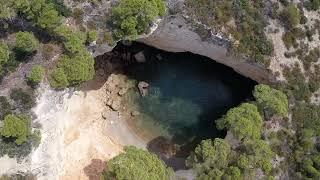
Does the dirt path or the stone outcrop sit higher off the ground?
the stone outcrop

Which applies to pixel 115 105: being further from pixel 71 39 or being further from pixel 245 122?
pixel 245 122

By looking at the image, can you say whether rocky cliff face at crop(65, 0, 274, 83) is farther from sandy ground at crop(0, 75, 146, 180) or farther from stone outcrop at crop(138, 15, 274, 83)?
sandy ground at crop(0, 75, 146, 180)

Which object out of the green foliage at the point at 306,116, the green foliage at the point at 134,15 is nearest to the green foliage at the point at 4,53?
the green foliage at the point at 134,15

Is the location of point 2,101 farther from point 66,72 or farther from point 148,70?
point 148,70

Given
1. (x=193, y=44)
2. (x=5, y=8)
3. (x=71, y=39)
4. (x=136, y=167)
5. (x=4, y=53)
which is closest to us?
(x=4, y=53)

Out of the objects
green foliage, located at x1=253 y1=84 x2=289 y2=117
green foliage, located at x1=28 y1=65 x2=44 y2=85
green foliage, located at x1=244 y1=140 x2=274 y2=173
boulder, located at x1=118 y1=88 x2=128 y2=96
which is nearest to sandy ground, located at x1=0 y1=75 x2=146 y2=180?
green foliage, located at x1=28 y1=65 x2=44 y2=85

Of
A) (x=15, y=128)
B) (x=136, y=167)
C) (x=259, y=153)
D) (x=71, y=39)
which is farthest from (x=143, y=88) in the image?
(x=15, y=128)
